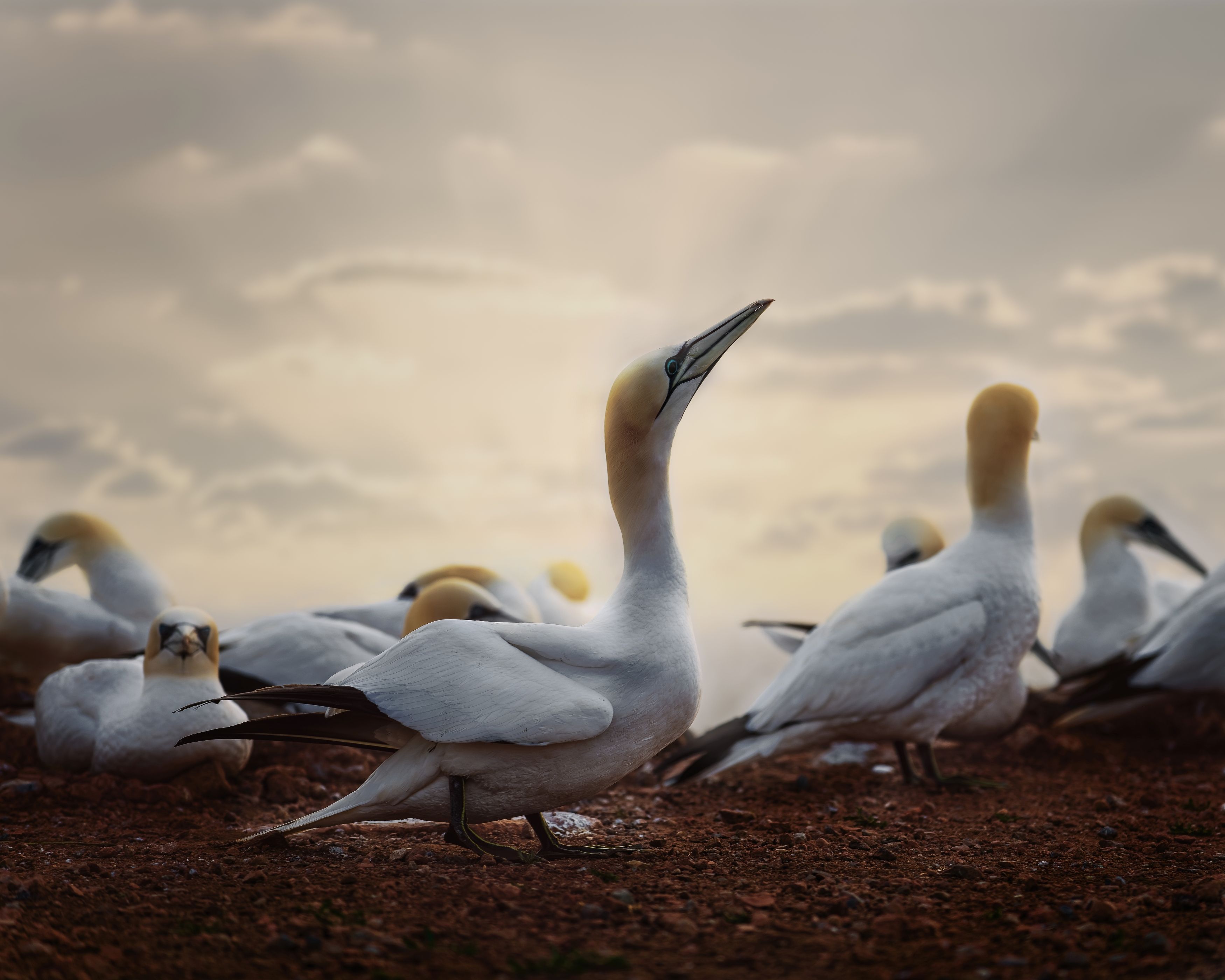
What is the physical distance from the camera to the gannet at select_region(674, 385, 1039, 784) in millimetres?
6223

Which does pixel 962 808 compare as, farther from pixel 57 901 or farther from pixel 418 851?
pixel 57 901

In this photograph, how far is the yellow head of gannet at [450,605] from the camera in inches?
251

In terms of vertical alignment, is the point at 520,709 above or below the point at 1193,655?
above

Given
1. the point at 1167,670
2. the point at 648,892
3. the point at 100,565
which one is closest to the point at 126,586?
the point at 100,565

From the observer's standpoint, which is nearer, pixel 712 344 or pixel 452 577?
pixel 712 344

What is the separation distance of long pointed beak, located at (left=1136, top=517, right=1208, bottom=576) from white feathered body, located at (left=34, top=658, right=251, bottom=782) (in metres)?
8.27

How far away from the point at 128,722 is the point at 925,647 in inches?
175

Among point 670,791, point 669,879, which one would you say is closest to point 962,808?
point 670,791

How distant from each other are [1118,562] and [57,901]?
9361mm

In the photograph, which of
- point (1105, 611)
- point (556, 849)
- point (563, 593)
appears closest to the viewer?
point (556, 849)

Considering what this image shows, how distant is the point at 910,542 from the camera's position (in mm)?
8898

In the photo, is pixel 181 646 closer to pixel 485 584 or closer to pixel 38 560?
pixel 485 584

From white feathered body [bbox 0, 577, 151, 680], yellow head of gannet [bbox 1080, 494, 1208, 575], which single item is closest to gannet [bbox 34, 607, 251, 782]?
white feathered body [bbox 0, 577, 151, 680]

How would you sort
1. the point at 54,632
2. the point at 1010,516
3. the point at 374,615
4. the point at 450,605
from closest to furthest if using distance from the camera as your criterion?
the point at 450,605
the point at 1010,516
the point at 374,615
the point at 54,632
